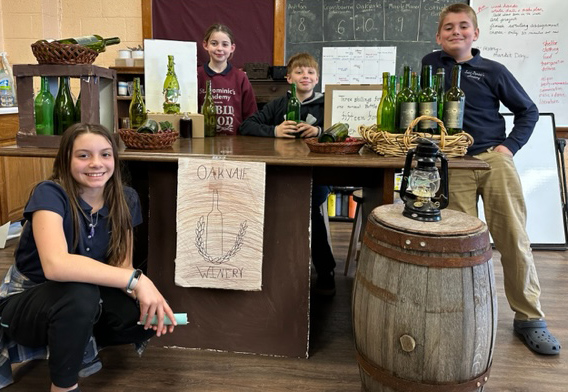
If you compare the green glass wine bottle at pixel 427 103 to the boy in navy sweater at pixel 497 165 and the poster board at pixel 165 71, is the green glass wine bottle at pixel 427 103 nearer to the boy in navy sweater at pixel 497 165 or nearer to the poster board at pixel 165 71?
the boy in navy sweater at pixel 497 165

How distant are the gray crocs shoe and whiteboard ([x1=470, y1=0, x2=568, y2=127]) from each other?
88.2 inches

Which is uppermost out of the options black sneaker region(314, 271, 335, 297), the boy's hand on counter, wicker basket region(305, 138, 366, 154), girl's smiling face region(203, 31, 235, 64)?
girl's smiling face region(203, 31, 235, 64)

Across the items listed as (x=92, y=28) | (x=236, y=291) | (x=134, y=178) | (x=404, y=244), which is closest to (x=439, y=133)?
(x=404, y=244)

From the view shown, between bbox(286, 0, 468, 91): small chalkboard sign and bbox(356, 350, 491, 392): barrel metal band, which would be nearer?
bbox(356, 350, 491, 392): barrel metal band

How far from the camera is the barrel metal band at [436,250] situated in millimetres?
1326

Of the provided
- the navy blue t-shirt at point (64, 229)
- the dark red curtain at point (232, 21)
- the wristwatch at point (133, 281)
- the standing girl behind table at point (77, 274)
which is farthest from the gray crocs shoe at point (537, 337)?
the dark red curtain at point (232, 21)

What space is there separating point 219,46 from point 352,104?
2.67ft

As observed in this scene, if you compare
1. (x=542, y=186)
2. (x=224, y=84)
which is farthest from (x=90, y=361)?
(x=542, y=186)

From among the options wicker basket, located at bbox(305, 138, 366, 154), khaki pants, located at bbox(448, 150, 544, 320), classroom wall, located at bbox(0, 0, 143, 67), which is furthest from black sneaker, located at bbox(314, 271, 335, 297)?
classroom wall, located at bbox(0, 0, 143, 67)

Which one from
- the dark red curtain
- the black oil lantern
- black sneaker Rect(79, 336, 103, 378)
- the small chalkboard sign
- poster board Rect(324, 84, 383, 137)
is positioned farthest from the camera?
the dark red curtain

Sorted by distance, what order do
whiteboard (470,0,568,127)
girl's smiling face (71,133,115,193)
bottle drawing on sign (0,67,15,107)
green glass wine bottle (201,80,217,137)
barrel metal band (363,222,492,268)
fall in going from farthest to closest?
whiteboard (470,0,568,127) < bottle drawing on sign (0,67,15,107) < green glass wine bottle (201,80,217,137) < girl's smiling face (71,133,115,193) < barrel metal band (363,222,492,268)

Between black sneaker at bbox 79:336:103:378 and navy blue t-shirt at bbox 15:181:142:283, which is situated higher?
navy blue t-shirt at bbox 15:181:142:283

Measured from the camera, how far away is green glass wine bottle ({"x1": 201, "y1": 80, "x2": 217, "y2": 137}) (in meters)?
2.51

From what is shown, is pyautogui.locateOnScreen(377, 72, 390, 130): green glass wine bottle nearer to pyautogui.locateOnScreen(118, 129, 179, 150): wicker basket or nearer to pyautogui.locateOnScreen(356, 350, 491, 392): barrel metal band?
pyautogui.locateOnScreen(118, 129, 179, 150): wicker basket
